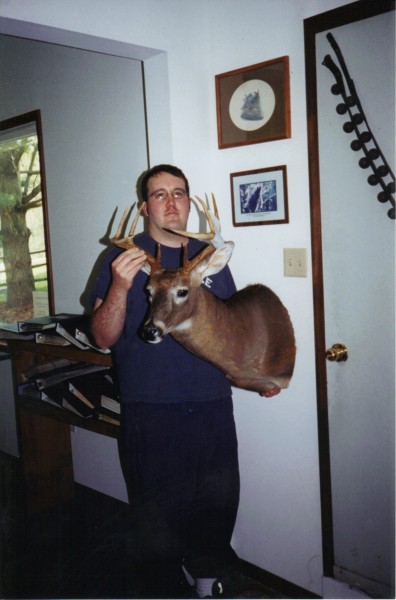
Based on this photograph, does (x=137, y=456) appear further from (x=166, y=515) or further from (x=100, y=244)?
(x=100, y=244)

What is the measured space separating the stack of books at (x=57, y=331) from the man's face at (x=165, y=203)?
2.38ft

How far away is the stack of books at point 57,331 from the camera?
2523 millimetres

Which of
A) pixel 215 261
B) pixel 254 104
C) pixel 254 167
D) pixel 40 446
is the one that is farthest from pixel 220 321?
pixel 40 446

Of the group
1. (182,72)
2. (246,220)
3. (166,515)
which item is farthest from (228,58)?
(166,515)

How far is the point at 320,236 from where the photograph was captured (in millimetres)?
2125

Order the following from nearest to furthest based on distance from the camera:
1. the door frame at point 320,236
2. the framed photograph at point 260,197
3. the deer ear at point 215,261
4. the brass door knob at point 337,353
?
1. the deer ear at point 215,261
2. the door frame at point 320,236
3. the brass door knob at point 337,353
4. the framed photograph at point 260,197

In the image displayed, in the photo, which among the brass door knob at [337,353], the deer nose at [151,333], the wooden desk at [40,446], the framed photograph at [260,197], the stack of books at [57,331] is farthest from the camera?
the wooden desk at [40,446]

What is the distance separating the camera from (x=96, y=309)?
194cm

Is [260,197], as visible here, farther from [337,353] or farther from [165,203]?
[337,353]

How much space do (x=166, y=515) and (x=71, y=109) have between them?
7.42 ft

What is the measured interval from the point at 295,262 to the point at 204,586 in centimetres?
140

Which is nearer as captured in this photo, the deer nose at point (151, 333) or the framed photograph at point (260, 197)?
the deer nose at point (151, 333)

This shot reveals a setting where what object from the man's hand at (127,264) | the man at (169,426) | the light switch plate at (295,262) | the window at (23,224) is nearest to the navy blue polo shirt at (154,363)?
the man at (169,426)

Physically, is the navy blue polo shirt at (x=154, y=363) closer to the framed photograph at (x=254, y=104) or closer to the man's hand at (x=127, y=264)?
the man's hand at (x=127, y=264)
